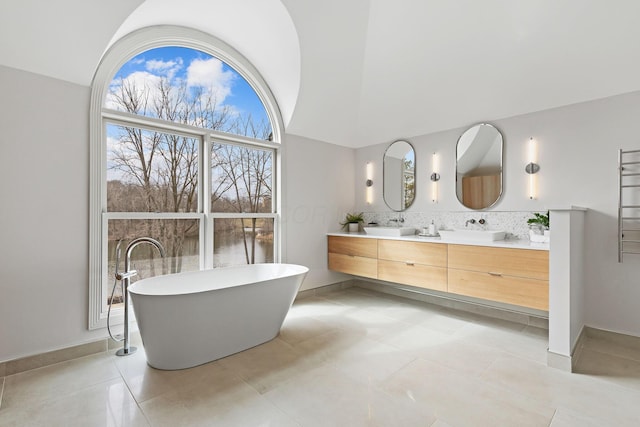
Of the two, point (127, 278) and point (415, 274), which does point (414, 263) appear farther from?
point (127, 278)

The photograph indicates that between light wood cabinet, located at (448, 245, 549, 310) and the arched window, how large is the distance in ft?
7.08

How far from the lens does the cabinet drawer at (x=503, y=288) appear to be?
261 centimetres

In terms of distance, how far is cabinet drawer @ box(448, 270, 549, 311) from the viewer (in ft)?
8.55

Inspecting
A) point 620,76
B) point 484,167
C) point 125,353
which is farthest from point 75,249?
point 620,76

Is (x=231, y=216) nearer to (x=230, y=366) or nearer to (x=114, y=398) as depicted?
(x=230, y=366)

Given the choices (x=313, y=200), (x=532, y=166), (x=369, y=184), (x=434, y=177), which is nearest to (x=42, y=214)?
(x=313, y=200)

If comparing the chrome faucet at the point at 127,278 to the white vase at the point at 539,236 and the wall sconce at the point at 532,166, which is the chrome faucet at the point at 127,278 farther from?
the wall sconce at the point at 532,166

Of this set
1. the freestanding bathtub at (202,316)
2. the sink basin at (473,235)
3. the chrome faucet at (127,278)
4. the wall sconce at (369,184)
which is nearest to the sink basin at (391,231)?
the sink basin at (473,235)

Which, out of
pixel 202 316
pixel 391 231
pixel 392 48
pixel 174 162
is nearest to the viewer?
pixel 202 316

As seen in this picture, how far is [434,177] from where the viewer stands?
156 inches

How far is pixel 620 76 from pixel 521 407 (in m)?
2.84

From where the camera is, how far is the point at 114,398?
75.2 inches

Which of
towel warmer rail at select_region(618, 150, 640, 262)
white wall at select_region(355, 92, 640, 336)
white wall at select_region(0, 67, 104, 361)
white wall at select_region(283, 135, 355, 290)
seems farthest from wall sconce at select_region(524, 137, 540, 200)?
white wall at select_region(0, 67, 104, 361)

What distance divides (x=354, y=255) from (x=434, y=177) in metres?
1.46
